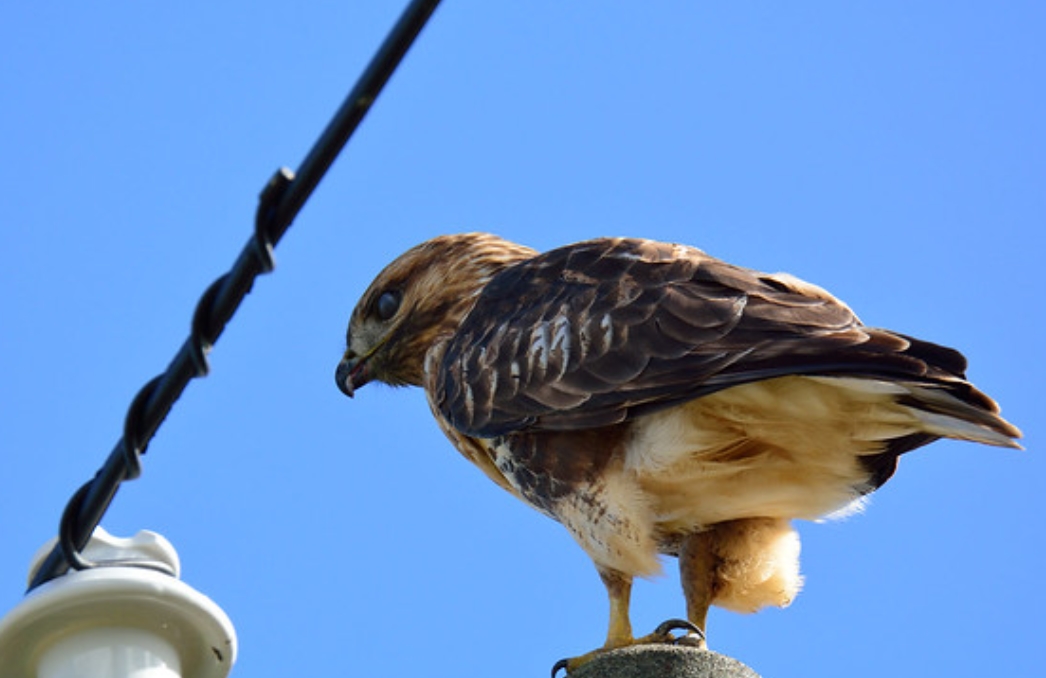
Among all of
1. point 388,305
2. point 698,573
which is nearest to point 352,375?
point 388,305

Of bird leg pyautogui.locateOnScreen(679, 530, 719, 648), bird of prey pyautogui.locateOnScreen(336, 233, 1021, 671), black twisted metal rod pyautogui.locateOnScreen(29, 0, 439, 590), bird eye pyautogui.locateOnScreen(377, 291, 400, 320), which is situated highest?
bird eye pyautogui.locateOnScreen(377, 291, 400, 320)

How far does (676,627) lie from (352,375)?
91.2 inches

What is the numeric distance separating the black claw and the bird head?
79.1 inches

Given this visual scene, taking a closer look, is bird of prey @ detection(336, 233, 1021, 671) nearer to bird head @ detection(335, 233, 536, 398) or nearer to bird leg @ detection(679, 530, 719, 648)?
bird leg @ detection(679, 530, 719, 648)

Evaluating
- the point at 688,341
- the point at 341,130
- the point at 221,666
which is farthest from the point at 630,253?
the point at 341,130

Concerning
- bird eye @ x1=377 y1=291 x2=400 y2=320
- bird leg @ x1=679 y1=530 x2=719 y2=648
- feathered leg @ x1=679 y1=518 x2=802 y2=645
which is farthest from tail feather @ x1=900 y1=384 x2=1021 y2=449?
bird eye @ x1=377 y1=291 x2=400 y2=320

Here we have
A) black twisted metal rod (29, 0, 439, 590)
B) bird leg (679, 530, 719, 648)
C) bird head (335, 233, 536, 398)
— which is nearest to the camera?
black twisted metal rod (29, 0, 439, 590)

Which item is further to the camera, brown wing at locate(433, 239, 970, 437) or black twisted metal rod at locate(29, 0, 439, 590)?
brown wing at locate(433, 239, 970, 437)

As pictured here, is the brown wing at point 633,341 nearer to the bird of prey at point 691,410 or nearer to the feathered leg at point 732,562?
the bird of prey at point 691,410

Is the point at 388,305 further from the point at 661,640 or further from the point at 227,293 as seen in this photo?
the point at 227,293

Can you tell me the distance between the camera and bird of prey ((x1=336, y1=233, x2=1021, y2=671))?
529 cm

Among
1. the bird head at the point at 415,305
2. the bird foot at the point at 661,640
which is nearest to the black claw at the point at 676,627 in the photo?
the bird foot at the point at 661,640

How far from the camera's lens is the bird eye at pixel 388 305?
728cm

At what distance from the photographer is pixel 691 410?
560cm
